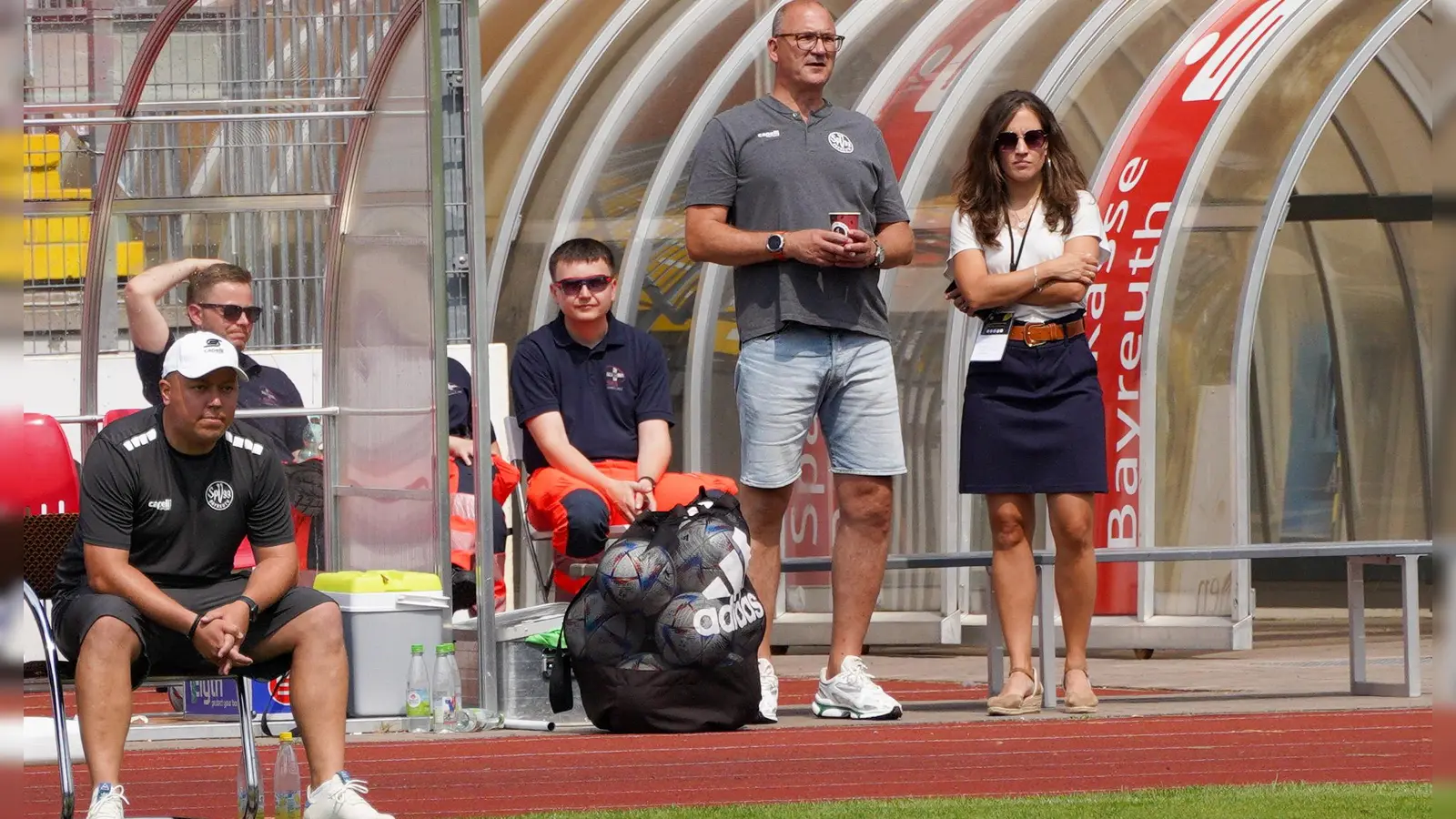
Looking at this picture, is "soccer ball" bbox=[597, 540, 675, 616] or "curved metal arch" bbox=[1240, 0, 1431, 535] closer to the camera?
"soccer ball" bbox=[597, 540, 675, 616]

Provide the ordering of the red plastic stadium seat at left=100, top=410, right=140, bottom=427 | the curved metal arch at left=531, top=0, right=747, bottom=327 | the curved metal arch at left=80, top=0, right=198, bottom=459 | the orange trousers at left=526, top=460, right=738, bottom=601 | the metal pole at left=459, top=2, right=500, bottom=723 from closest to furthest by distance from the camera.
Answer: the metal pole at left=459, top=2, right=500, bottom=723, the orange trousers at left=526, top=460, right=738, bottom=601, the curved metal arch at left=80, top=0, right=198, bottom=459, the red plastic stadium seat at left=100, top=410, right=140, bottom=427, the curved metal arch at left=531, top=0, right=747, bottom=327

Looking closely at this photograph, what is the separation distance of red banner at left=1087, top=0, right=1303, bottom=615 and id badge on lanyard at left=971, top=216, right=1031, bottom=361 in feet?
8.50

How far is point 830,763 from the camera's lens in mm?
5840

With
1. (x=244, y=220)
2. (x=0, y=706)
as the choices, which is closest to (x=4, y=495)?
(x=0, y=706)

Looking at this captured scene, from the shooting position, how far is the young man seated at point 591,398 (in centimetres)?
744

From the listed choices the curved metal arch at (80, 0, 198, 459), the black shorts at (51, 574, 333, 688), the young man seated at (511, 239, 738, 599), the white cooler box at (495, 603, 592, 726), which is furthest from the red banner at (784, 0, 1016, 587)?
the black shorts at (51, 574, 333, 688)

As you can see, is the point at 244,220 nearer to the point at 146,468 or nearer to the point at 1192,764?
the point at 146,468

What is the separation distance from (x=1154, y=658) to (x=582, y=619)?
165 inches

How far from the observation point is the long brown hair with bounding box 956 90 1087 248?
22.2ft

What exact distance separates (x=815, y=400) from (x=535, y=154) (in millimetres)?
4430

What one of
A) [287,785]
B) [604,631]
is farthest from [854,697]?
[287,785]

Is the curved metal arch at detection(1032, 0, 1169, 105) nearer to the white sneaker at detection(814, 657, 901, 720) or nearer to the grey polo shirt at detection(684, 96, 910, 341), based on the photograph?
Answer: the grey polo shirt at detection(684, 96, 910, 341)

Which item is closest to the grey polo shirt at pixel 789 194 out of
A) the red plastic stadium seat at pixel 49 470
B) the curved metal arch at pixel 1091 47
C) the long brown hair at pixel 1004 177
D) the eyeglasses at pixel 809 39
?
the eyeglasses at pixel 809 39

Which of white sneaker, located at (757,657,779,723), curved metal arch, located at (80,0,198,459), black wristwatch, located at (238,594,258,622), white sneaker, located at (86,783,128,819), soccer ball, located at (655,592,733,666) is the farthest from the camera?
curved metal arch, located at (80,0,198,459)
